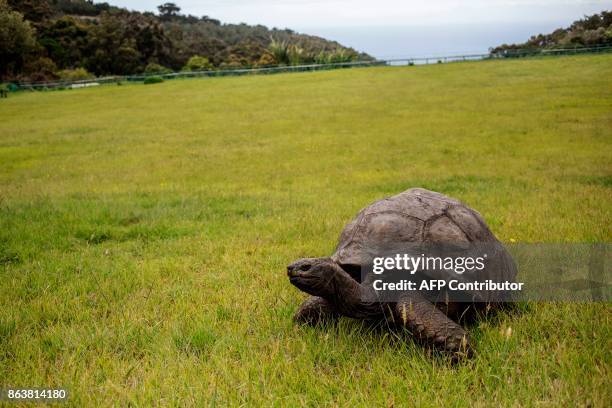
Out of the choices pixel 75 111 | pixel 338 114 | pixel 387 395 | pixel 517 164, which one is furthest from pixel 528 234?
pixel 75 111

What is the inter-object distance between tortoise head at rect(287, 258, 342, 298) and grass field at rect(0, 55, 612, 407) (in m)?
0.61

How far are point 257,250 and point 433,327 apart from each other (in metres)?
3.38


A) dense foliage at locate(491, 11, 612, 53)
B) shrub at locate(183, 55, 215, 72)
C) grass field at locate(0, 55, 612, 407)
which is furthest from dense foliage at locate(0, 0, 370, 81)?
grass field at locate(0, 55, 612, 407)

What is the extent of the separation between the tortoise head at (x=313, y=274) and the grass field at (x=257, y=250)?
2.01 ft

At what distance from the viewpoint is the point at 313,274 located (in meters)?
3.40

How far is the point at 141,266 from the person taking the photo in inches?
236

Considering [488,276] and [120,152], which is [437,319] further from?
[120,152]

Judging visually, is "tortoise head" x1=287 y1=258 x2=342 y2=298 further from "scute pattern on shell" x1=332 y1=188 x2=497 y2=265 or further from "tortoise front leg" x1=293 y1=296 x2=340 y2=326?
"tortoise front leg" x1=293 y1=296 x2=340 y2=326

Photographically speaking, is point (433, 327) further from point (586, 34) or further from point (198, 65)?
point (198, 65)

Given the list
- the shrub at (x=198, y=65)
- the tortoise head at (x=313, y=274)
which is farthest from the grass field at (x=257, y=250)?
the shrub at (x=198, y=65)

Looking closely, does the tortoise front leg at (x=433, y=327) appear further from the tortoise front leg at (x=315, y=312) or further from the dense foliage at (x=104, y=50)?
the dense foliage at (x=104, y=50)

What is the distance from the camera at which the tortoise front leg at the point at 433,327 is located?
11.5 ft

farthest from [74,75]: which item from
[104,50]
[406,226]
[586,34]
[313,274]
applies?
[313,274]

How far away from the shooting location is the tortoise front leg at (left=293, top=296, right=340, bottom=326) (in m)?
4.15
